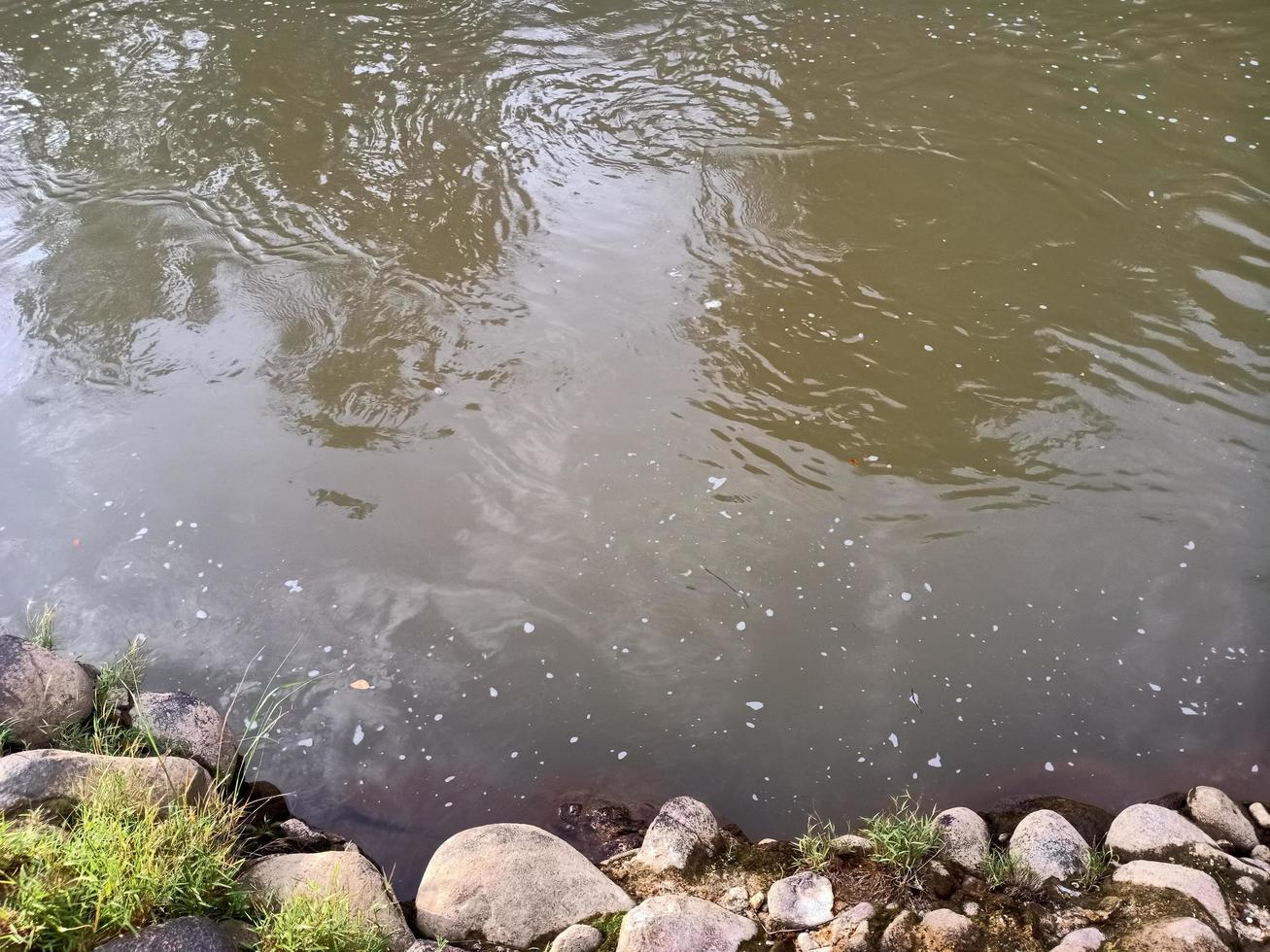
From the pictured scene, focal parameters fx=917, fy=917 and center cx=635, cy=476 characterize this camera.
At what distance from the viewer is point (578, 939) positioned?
2768 millimetres

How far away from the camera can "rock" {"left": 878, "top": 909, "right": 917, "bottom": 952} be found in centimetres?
267

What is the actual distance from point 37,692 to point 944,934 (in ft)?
10.5

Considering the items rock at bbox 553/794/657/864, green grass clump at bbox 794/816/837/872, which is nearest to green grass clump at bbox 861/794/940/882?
green grass clump at bbox 794/816/837/872

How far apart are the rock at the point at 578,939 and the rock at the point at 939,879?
1.05 m

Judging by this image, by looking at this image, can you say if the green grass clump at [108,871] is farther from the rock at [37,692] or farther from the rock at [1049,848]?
the rock at [1049,848]

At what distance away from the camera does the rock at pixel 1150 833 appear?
2.99 m

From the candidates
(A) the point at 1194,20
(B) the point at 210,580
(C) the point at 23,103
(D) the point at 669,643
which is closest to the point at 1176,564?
(D) the point at 669,643

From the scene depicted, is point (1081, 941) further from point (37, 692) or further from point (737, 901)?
point (37, 692)

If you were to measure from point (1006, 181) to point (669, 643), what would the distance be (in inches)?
170

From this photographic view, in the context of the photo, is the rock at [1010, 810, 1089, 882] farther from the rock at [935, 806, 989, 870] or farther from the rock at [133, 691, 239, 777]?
the rock at [133, 691, 239, 777]

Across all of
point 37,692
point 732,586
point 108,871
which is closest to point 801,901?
point 732,586

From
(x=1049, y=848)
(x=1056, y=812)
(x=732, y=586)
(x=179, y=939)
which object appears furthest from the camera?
(x=732, y=586)

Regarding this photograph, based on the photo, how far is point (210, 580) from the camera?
163 inches

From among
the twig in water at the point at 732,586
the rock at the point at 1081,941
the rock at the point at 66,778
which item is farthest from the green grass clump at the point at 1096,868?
the rock at the point at 66,778
